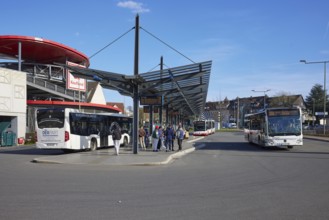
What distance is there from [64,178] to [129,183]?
236cm

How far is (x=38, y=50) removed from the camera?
44781 mm

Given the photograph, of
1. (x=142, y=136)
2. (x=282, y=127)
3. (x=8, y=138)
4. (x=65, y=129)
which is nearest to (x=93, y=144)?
(x=142, y=136)

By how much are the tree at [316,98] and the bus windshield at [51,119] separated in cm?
9615

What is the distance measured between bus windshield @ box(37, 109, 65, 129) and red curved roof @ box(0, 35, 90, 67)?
21272mm

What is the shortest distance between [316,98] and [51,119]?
3973 inches

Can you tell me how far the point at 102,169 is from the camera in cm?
1517

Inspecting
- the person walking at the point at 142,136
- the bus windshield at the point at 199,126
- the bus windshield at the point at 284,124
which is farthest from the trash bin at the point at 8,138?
the bus windshield at the point at 199,126

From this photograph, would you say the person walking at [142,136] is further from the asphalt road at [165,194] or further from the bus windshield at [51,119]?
the asphalt road at [165,194]

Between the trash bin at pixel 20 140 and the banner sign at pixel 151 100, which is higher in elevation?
the banner sign at pixel 151 100

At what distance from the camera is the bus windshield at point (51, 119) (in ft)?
72.4

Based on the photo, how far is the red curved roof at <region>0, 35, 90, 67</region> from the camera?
40781mm

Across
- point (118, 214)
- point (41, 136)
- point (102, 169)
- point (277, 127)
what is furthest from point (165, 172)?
point (277, 127)

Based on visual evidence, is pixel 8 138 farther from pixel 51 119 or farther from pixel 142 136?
pixel 142 136

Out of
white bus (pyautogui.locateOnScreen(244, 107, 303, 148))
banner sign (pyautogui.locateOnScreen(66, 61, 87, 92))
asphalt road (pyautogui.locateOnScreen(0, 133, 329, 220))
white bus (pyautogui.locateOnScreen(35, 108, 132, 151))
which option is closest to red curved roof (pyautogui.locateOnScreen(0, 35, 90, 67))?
banner sign (pyautogui.locateOnScreen(66, 61, 87, 92))
